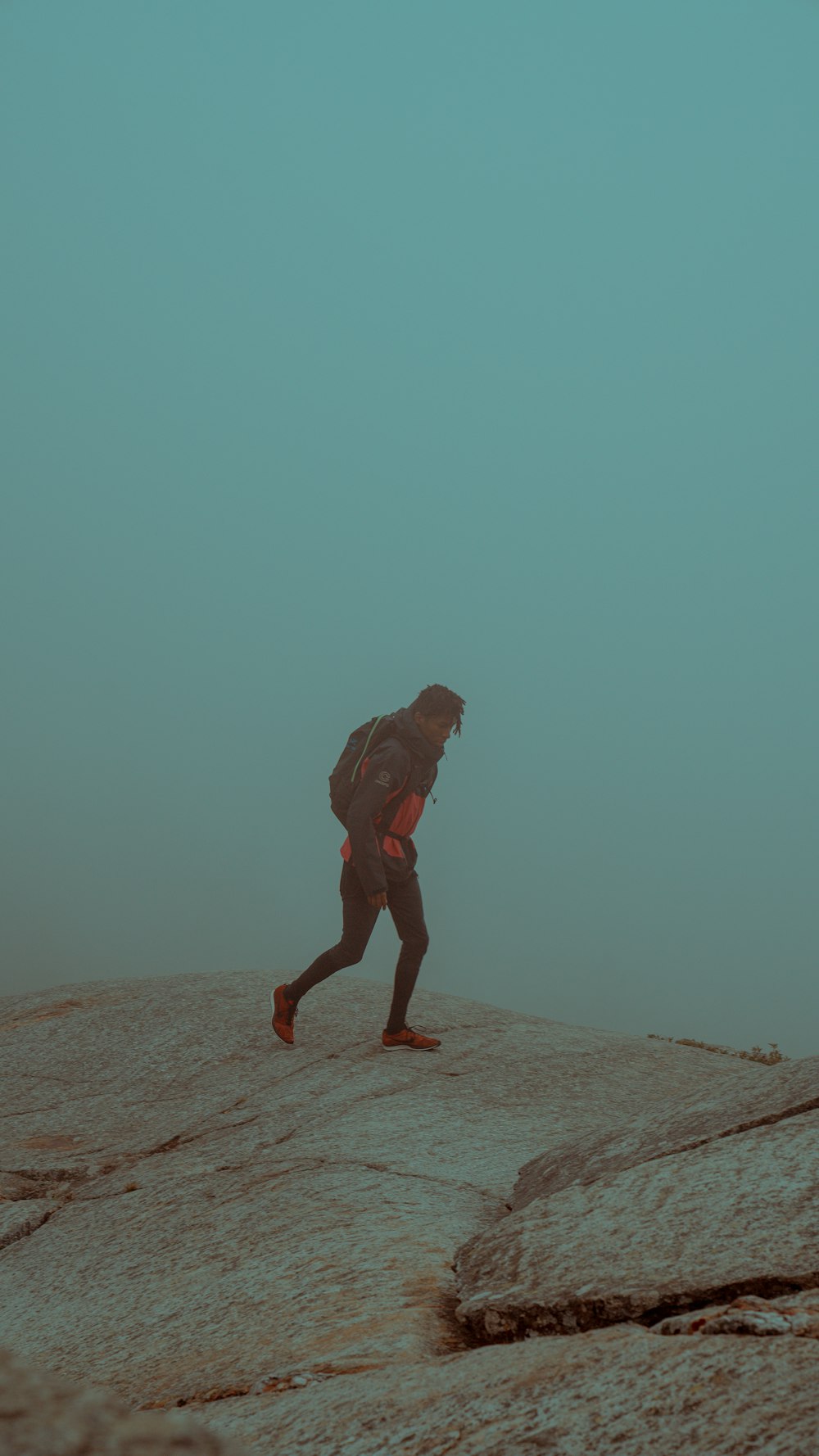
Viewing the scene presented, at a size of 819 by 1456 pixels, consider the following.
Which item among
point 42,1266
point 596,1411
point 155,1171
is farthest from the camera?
point 155,1171

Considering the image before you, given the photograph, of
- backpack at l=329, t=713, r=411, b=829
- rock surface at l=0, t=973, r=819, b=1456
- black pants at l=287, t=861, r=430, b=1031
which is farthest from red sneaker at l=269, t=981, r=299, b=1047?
backpack at l=329, t=713, r=411, b=829

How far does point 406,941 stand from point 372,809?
1.84 meters

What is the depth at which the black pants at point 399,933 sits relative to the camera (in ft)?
39.3

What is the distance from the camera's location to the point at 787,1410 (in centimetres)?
275

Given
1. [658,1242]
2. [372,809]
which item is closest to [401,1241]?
[658,1242]

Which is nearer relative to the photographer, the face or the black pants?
the face

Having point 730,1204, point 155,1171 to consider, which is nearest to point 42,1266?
point 155,1171

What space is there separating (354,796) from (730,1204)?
24.3 ft

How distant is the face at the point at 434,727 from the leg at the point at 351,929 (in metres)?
1.82

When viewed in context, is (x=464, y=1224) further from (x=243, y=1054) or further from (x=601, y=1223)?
(x=243, y=1054)

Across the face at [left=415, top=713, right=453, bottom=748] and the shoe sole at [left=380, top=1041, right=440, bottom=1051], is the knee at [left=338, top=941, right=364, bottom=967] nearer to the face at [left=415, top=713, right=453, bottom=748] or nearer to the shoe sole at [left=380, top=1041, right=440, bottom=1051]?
the shoe sole at [left=380, top=1041, right=440, bottom=1051]

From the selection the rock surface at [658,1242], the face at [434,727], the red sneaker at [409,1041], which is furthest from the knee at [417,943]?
the rock surface at [658,1242]

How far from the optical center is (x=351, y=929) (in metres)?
12.0

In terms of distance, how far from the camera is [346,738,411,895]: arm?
37.7 feet
